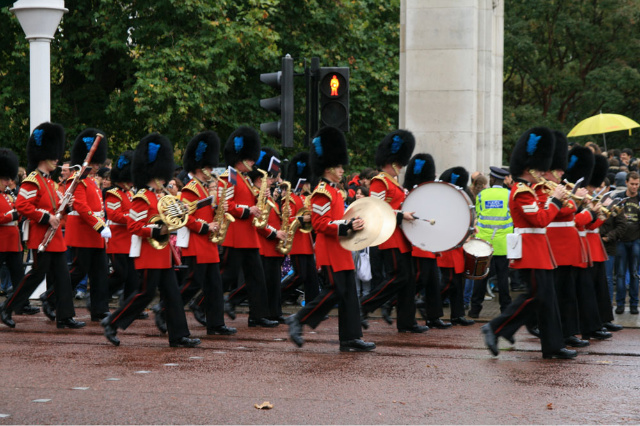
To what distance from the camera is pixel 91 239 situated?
1232 cm

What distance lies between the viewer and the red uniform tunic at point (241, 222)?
1143cm

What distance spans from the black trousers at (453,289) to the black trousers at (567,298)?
208 centimetres

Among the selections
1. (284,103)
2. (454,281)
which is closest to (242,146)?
(284,103)

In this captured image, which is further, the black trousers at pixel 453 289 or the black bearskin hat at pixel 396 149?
the black trousers at pixel 453 289

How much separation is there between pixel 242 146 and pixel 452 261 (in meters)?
2.60

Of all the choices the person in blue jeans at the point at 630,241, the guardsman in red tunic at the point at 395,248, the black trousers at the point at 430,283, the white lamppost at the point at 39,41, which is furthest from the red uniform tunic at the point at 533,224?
the white lamppost at the point at 39,41

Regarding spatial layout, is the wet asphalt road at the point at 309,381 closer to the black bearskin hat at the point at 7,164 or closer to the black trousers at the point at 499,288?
the black trousers at the point at 499,288

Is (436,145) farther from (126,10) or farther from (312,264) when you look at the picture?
(126,10)

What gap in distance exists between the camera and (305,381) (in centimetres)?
806

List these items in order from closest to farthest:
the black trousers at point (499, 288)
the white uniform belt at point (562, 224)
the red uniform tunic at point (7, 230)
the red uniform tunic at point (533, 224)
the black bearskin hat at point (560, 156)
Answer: the red uniform tunic at point (533, 224) < the black bearskin hat at point (560, 156) < the white uniform belt at point (562, 224) < the red uniform tunic at point (7, 230) < the black trousers at point (499, 288)

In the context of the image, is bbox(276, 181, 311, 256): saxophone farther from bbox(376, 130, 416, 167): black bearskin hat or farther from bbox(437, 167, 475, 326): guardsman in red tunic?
bbox(437, 167, 475, 326): guardsman in red tunic

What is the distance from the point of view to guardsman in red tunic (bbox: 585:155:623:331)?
36.8 feet

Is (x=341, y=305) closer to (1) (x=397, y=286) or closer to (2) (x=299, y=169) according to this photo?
(1) (x=397, y=286)

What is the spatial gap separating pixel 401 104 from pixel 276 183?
454 centimetres
